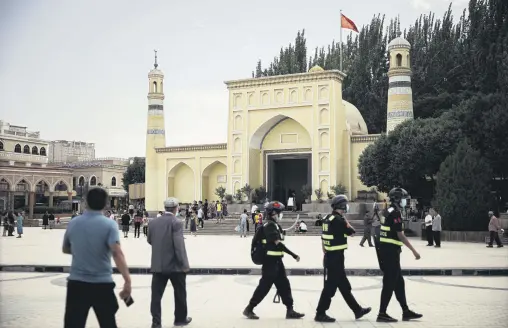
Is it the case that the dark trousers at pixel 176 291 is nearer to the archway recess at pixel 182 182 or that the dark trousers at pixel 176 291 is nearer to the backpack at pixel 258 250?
the backpack at pixel 258 250

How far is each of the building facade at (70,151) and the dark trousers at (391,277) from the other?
66163 mm

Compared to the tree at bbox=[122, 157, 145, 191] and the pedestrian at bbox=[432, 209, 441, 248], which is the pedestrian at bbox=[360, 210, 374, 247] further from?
the tree at bbox=[122, 157, 145, 191]

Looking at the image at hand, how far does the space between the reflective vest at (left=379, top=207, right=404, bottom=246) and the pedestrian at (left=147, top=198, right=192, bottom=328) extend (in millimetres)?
2271

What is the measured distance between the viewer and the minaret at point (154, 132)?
38125 millimetres

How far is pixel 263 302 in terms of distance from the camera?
8031 millimetres

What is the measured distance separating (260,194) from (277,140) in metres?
3.49

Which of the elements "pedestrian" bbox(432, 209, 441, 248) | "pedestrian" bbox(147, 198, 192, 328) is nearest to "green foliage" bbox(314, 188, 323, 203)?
"pedestrian" bbox(432, 209, 441, 248)

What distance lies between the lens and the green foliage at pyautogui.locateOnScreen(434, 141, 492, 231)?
815 inches

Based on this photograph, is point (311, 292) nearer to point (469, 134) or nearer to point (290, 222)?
point (469, 134)

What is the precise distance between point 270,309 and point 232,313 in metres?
0.59

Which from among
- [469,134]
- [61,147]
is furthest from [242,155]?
[61,147]

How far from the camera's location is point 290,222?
95.5 ft

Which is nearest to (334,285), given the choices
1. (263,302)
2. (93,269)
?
(263,302)

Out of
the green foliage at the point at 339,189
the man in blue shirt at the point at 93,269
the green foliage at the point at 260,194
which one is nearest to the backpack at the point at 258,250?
the man in blue shirt at the point at 93,269
